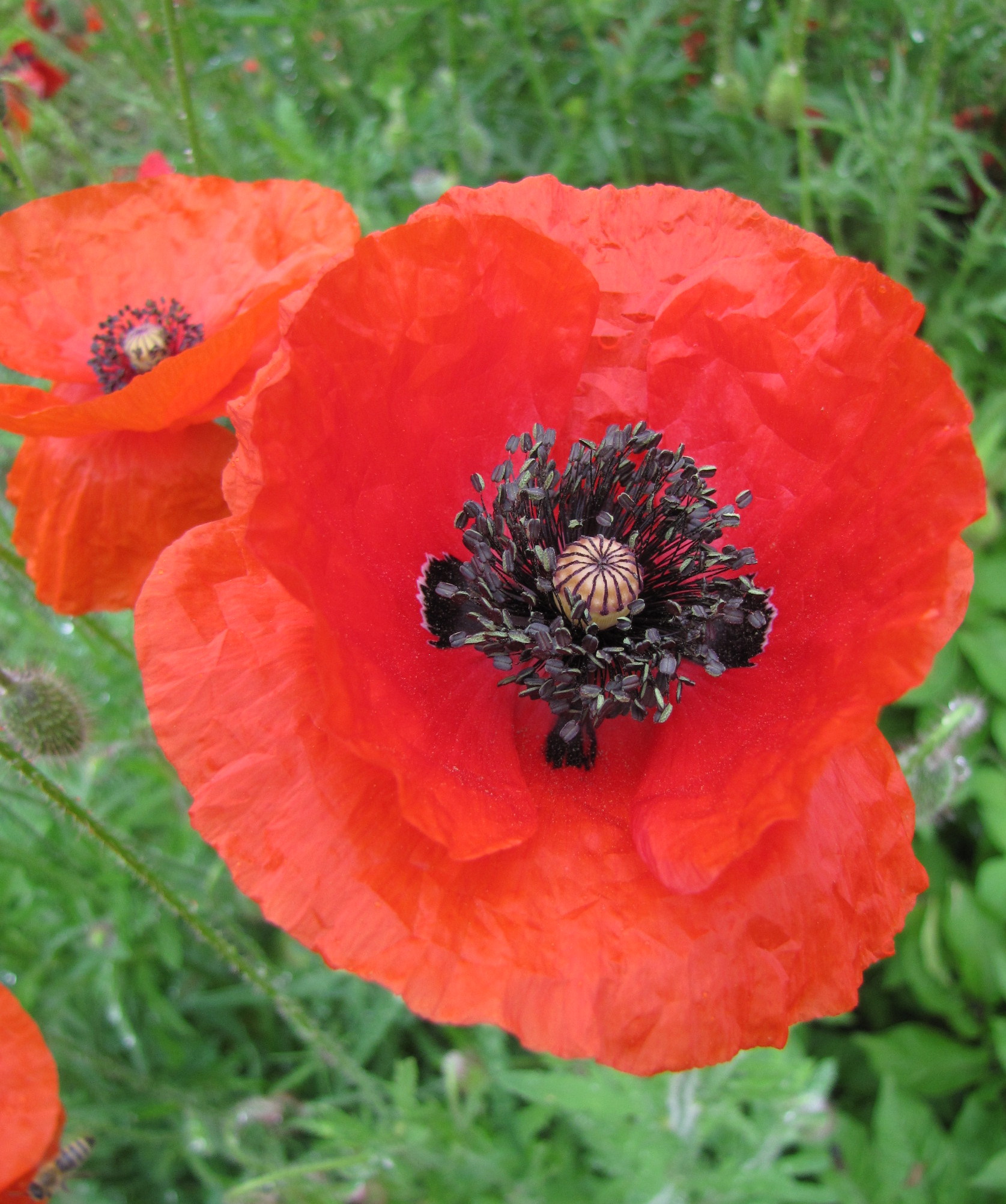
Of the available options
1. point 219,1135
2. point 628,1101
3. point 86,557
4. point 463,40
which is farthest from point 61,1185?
point 463,40

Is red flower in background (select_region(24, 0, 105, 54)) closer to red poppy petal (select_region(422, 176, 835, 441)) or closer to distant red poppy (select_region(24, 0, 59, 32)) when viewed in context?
distant red poppy (select_region(24, 0, 59, 32))

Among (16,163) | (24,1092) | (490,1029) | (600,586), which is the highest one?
(16,163)

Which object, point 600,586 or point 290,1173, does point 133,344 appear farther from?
point 290,1173

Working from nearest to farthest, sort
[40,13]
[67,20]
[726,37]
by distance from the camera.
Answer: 1. [726,37]
2. [67,20]
3. [40,13]

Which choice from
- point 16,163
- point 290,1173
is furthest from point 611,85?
point 290,1173

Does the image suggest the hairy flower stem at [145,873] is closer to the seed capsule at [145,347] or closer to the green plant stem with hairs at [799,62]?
the seed capsule at [145,347]

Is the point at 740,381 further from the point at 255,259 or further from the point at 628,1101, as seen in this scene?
the point at 628,1101

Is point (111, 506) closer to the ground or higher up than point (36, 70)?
closer to the ground
